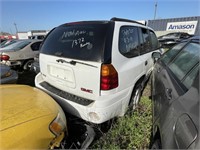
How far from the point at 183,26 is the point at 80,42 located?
79.4 feet

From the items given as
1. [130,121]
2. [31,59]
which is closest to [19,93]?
[130,121]

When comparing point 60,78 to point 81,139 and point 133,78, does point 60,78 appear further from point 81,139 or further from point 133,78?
point 133,78

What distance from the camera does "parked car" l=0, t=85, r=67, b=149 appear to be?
4.38ft

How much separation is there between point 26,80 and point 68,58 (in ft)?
12.1

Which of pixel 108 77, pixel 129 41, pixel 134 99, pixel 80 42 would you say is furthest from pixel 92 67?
pixel 134 99

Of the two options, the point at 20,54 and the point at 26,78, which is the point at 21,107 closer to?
the point at 26,78

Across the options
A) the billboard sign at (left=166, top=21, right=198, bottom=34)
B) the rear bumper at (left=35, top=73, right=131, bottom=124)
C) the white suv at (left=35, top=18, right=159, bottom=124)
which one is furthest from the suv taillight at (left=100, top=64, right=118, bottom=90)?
the billboard sign at (left=166, top=21, right=198, bottom=34)

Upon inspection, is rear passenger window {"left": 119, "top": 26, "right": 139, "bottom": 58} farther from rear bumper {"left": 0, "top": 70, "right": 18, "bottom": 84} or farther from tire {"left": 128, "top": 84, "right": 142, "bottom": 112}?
rear bumper {"left": 0, "top": 70, "right": 18, "bottom": 84}

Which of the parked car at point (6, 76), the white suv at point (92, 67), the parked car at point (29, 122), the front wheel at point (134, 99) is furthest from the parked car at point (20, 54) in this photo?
the front wheel at point (134, 99)

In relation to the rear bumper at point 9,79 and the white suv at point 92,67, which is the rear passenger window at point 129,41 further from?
the rear bumper at point 9,79

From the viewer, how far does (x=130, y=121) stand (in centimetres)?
252

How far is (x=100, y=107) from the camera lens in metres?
2.16

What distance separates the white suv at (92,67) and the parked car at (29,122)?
17.7 inches

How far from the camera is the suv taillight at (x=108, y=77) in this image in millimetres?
2102
